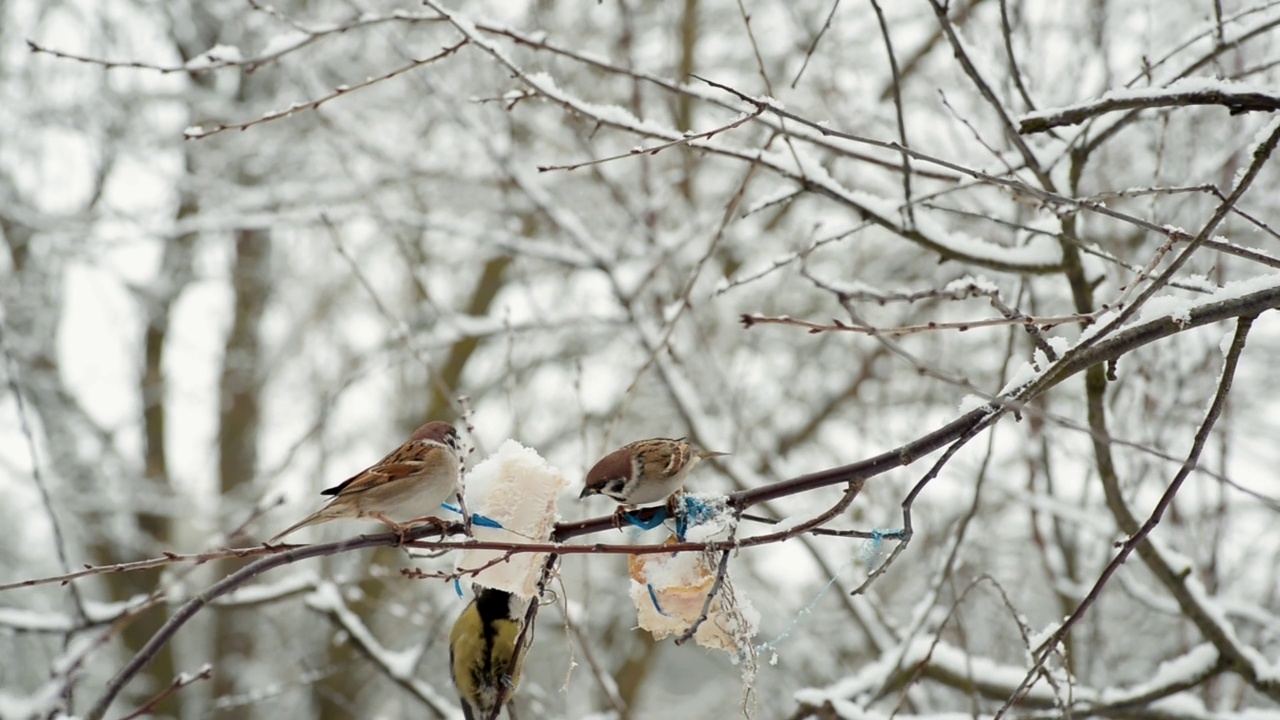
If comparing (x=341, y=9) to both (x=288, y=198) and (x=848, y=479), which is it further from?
(x=848, y=479)

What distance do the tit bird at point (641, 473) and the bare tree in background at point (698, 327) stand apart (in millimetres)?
91

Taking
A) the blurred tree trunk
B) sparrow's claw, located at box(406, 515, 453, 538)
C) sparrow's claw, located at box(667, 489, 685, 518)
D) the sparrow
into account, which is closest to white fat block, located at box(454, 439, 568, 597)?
sparrow's claw, located at box(406, 515, 453, 538)

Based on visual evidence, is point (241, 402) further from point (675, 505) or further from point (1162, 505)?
point (1162, 505)

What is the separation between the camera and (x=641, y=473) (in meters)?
1.88

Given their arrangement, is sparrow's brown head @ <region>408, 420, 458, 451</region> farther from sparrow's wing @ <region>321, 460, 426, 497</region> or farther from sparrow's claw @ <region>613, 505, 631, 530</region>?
sparrow's claw @ <region>613, 505, 631, 530</region>

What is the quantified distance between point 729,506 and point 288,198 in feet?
18.7

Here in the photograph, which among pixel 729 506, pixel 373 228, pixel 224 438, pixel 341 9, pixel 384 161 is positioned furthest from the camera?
pixel 224 438

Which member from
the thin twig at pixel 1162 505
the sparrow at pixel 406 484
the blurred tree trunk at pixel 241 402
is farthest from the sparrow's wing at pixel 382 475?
the blurred tree trunk at pixel 241 402

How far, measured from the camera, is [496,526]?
Result: 63.4 inches

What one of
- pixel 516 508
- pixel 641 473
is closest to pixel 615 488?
pixel 641 473

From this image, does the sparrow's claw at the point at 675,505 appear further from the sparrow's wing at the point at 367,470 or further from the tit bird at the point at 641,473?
the sparrow's wing at the point at 367,470

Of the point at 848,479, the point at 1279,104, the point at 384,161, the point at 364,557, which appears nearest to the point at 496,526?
the point at 848,479

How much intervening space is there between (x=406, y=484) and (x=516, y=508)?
1.73 ft

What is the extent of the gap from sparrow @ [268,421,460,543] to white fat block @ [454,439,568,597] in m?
0.30
